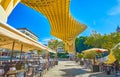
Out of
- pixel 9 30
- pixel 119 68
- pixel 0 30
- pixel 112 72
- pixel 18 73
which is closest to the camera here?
pixel 0 30

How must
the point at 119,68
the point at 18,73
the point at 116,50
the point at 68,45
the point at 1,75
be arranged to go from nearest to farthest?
1. the point at 1,75
2. the point at 18,73
3. the point at 116,50
4. the point at 119,68
5. the point at 68,45

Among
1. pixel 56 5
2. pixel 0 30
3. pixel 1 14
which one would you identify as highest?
pixel 56 5

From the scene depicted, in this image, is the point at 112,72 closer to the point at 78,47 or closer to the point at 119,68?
the point at 119,68

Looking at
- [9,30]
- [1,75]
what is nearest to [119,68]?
[1,75]

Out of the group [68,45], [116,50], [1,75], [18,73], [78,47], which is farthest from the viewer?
[78,47]

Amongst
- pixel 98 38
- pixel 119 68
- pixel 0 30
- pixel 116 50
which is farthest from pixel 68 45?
pixel 0 30

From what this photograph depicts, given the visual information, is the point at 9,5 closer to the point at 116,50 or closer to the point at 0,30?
the point at 0,30

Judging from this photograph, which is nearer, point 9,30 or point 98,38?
point 9,30

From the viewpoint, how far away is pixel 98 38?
40375 millimetres

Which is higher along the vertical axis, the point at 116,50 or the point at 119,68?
the point at 116,50

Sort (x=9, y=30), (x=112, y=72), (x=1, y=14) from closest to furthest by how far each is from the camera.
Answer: (x=9, y=30), (x=1, y=14), (x=112, y=72)

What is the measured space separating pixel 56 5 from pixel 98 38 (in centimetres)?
2705

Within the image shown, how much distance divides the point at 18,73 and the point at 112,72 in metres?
9.59

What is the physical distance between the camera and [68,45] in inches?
1442
